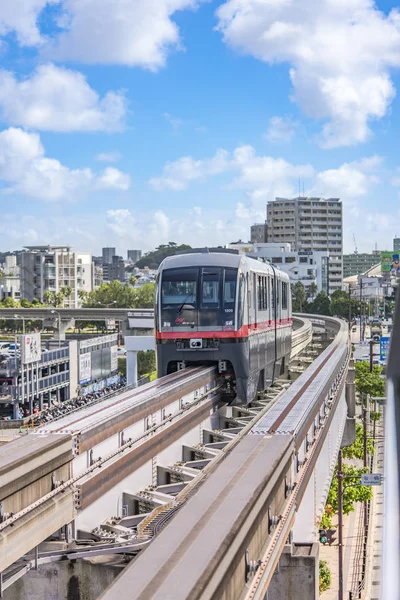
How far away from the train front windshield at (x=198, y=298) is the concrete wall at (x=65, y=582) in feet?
28.0

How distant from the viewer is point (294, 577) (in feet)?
29.8

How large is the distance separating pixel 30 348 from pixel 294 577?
110 feet

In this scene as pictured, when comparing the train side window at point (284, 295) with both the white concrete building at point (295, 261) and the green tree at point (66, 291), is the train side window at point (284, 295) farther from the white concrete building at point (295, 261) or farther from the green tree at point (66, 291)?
the white concrete building at point (295, 261)

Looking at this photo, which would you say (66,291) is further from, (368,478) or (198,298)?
(198,298)

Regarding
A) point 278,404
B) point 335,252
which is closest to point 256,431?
point 278,404

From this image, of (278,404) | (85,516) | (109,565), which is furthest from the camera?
(278,404)

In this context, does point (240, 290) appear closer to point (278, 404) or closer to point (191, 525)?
point (278, 404)

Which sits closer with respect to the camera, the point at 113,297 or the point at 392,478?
the point at 392,478

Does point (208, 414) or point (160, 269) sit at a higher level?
point (160, 269)

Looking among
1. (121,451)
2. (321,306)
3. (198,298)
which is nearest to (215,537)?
(121,451)

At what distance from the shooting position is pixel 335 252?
149 metres

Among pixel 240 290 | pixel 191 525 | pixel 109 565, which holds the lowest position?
pixel 109 565

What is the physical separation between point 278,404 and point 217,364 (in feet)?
11.9

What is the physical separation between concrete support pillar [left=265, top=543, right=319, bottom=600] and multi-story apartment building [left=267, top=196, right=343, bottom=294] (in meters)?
141
